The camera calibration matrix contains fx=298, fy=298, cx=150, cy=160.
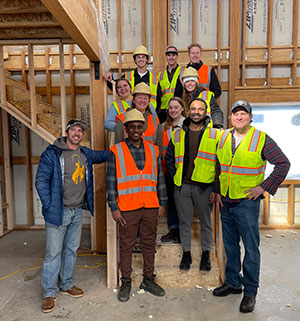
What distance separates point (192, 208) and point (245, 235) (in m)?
0.65

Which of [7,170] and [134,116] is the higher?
[134,116]

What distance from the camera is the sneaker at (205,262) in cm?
339

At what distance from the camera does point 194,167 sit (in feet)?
10.5

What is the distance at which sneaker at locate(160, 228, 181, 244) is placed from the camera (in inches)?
144

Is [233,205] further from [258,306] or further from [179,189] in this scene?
[258,306]

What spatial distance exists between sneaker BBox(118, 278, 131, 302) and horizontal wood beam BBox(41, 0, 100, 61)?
8.60 ft

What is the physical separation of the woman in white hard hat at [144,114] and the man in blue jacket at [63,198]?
477mm

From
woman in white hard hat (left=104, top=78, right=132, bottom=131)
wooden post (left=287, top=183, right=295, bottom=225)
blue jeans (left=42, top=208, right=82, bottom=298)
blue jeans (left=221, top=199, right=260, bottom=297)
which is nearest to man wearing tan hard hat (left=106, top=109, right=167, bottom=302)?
blue jeans (left=42, top=208, right=82, bottom=298)

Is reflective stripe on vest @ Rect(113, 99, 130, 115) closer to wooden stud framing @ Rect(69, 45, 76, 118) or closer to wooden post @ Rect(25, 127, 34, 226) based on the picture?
wooden stud framing @ Rect(69, 45, 76, 118)

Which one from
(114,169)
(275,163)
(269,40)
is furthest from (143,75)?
(269,40)

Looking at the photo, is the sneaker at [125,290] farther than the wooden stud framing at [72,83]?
No

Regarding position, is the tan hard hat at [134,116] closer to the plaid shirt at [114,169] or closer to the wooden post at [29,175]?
the plaid shirt at [114,169]

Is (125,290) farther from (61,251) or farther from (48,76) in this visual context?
(48,76)

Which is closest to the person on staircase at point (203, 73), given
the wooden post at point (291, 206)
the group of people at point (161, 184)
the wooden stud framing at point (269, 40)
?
the group of people at point (161, 184)
